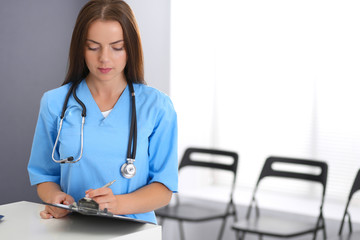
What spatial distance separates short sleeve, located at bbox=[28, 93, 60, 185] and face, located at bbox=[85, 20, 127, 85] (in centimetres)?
20

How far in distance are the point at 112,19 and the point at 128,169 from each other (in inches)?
16.3

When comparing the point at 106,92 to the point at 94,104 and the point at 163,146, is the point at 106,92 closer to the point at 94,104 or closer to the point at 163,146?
the point at 94,104

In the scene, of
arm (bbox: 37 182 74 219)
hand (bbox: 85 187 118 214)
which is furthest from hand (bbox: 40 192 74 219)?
hand (bbox: 85 187 118 214)

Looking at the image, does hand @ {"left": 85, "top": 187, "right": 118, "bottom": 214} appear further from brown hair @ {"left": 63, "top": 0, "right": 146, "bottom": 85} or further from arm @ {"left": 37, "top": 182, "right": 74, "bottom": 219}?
brown hair @ {"left": 63, "top": 0, "right": 146, "bottom": 85}

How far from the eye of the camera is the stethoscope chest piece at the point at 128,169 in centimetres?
143

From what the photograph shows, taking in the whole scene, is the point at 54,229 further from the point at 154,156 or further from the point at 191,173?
the point at 191,173

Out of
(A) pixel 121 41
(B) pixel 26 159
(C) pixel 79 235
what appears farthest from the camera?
(B) pixel 26 159

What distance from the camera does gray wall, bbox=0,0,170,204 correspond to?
3.00 metres

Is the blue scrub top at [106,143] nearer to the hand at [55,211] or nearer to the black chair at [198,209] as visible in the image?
the hand at [55,211]

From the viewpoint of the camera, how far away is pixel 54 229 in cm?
123

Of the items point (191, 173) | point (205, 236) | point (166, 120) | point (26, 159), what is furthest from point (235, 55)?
point (166, 120)

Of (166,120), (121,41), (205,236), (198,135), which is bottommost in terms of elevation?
(205,236)

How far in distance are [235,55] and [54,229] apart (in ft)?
8.93

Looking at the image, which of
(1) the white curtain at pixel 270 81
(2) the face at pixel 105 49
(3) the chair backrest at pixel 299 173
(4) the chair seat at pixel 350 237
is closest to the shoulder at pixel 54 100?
(2) the face at pixel 105 49
